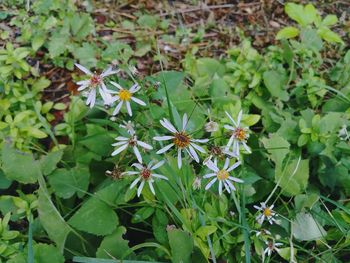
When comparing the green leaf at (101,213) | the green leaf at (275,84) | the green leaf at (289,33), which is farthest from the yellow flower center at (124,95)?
the green leaf at (289,33)

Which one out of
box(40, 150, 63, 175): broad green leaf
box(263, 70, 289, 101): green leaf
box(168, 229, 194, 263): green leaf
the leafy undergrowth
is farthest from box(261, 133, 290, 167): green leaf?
box(40, 150, 63, 175): broad green leaf

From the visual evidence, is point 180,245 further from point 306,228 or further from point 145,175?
point 306,228

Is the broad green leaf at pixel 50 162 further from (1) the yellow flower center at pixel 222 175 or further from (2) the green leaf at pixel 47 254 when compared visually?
(1) the yellow flower center at pixel 222 175

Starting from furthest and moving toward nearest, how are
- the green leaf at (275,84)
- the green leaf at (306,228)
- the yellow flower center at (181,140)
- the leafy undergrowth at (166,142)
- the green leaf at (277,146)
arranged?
the green leaf at (275,84), the green leaf at (277,146), the green leaf at (306,228), the leafy undergrowth at (166,142), the yellow flower center at (181,140)

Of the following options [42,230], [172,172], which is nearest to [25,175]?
[42,230]

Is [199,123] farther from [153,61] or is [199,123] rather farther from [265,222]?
[153,61]

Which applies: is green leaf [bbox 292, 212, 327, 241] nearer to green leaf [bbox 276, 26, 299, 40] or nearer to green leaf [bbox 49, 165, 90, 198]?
green leaf [bbox 49, 165, 90, 198]
